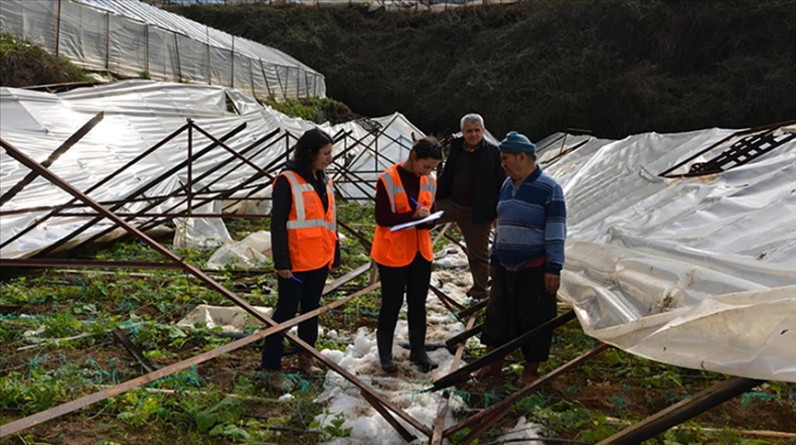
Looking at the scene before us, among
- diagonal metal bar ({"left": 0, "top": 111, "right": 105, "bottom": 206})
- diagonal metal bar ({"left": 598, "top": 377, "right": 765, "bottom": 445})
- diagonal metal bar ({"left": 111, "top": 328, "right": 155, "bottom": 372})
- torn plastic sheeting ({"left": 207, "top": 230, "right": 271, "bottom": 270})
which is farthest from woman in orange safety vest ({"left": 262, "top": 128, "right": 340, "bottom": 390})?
torn plastic sheeting ({"left": 207, "top": 230, "right": 271, "bottom": 270})

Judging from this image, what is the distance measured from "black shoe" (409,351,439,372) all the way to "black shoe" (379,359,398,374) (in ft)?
0.64

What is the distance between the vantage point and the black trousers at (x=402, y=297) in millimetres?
3818

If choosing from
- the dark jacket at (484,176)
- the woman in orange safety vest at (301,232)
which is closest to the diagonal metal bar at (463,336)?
the woman in orange safety vest at (301,232)

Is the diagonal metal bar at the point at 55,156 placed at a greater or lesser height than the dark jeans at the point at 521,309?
greater

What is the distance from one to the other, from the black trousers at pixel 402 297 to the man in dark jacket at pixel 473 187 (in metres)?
1.21

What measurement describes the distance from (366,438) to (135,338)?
7.68ft

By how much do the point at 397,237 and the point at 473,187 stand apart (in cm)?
140

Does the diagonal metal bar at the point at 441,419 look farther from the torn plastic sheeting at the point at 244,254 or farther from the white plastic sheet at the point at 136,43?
the white plastic sheet at the point at 136,43

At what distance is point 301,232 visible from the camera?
356 cm

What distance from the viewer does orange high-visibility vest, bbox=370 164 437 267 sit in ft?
12.2

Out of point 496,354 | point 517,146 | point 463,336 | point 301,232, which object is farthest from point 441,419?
point 517,146

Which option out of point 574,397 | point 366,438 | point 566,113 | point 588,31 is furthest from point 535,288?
point 588,31

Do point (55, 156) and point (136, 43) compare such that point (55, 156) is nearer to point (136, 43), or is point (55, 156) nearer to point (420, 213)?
point (420, 213)

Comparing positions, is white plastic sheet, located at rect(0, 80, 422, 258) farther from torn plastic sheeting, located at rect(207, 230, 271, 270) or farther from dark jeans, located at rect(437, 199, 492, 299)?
dark jeans, located at rect(437, 199, 492, 299)
